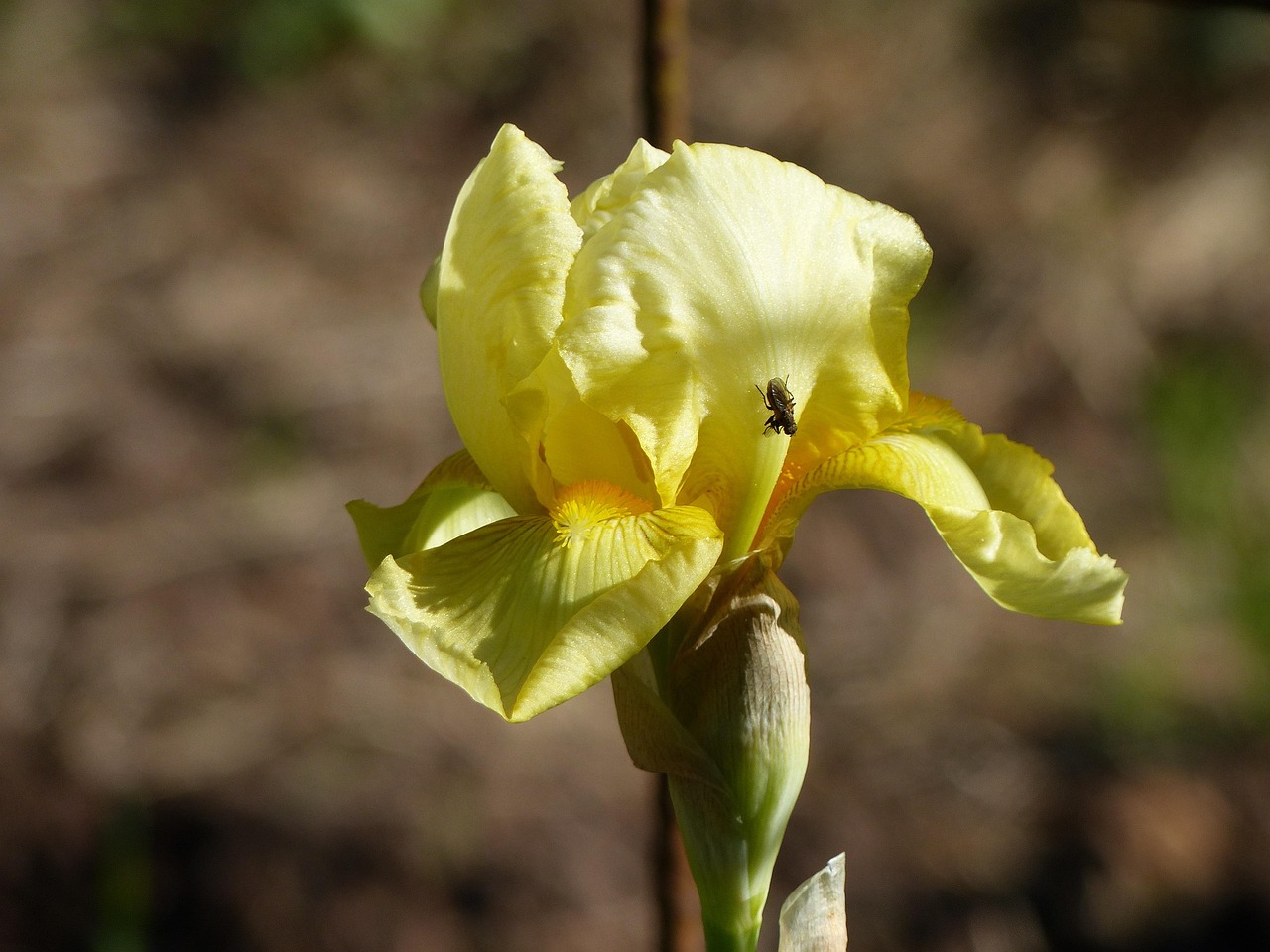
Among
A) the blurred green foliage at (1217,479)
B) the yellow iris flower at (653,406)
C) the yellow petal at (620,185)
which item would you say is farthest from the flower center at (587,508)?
the blurred green foliage at (1217,479)

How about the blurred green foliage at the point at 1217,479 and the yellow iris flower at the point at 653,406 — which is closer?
the yellow iris flower at the point at 653,406

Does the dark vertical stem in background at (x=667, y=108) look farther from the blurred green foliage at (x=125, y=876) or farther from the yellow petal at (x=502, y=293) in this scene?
the blurred green foliage at (x=125, y=876)

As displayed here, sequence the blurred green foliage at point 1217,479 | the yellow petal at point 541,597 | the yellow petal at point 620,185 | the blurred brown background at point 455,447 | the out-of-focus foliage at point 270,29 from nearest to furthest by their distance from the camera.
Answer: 1. the yellow petal at point 541,597
2. the yellow petal at point 620,185
3. the blurred brown background at point 455,447
4. the blurred green foliage at point 1217,479
5. the out-of-focus foliage at point 270,29

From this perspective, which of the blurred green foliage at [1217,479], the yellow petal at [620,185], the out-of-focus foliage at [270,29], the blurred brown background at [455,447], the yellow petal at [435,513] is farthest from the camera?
the out-of-focus foliage at [270,29]

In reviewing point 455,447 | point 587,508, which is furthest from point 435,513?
point 455,447

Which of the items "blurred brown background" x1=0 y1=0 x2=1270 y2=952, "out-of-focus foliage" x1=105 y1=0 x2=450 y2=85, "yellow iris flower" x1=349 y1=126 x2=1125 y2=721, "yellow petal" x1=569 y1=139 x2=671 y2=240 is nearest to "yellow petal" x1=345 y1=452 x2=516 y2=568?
"yellow iris flower" x1=349 y1=126 x2=1125 y2=721

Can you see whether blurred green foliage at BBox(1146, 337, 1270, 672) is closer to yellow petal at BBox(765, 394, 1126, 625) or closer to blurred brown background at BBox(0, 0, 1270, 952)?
blurred brown background at BBox(0, 0, 1270, 952)

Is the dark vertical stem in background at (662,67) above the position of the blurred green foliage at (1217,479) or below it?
below

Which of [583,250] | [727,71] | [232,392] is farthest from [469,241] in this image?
[727,71]

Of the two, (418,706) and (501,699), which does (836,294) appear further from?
(418,706)
